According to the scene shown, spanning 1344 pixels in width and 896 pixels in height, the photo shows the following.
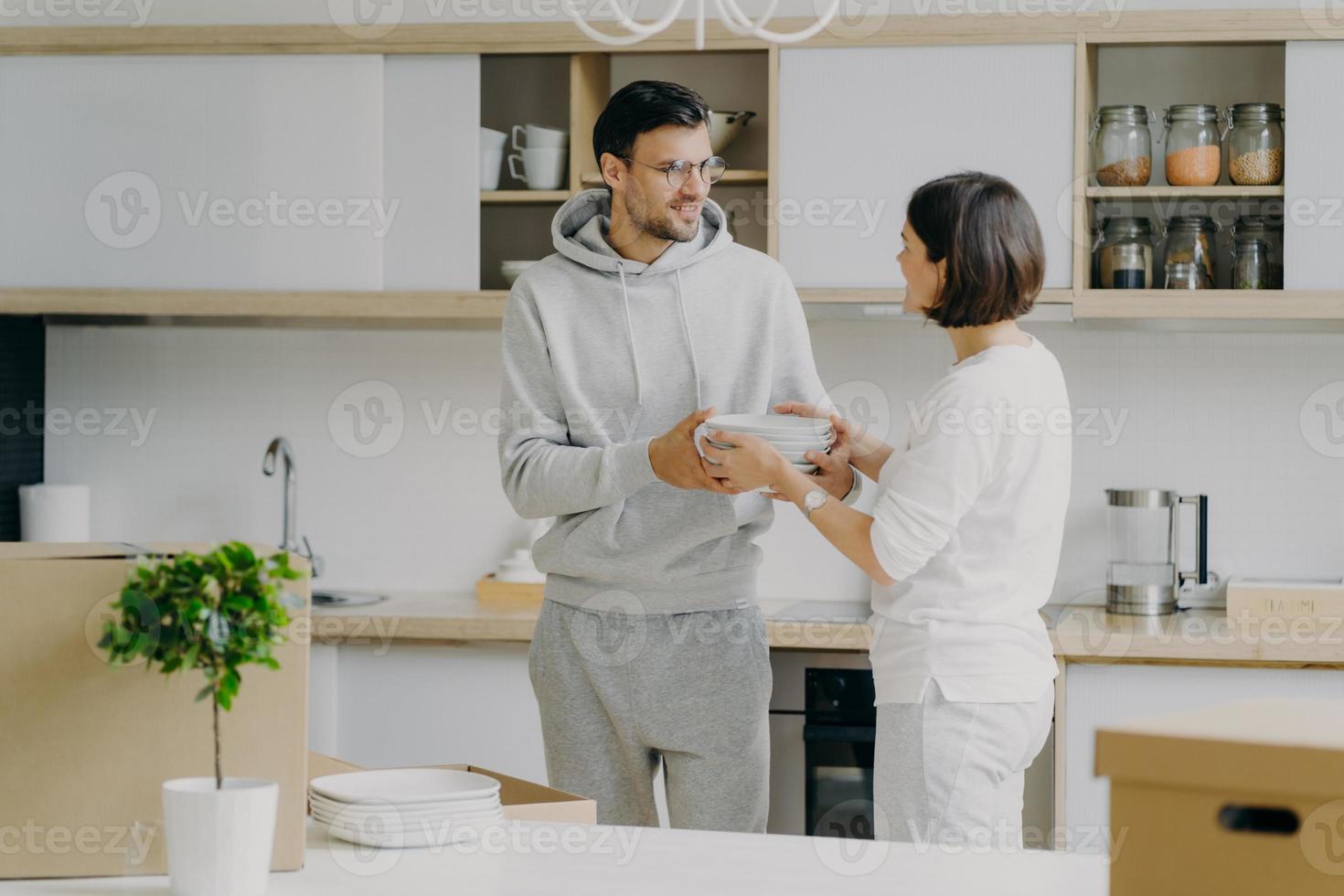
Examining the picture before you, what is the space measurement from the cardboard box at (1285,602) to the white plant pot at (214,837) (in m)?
2.33

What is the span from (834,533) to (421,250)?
1.69 m

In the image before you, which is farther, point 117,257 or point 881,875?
point 117,257

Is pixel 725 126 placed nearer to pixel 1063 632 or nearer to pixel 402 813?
pixel 1063 632

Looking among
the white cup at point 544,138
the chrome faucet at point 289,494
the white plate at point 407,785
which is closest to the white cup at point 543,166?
the white cup at point 544,138

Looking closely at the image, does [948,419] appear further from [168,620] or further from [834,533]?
[168,620]

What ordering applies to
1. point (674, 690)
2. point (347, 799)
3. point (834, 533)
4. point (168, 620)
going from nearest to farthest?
point (168, 620)
point (347, 799)
point (834, 533)
point (674, 690)

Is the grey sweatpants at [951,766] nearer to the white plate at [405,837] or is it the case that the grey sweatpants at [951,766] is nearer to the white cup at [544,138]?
the white plate at [405,837]

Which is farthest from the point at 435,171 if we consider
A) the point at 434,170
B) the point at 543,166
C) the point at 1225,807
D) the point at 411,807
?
the point at 1225,807

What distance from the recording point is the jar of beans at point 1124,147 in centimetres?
299

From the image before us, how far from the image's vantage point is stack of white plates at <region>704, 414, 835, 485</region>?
1.83m

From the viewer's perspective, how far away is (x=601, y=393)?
204 cm

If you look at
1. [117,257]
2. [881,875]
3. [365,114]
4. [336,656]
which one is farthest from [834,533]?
[117,257]

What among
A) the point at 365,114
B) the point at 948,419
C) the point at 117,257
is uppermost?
the point at 365,114

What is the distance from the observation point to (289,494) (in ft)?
11.2
